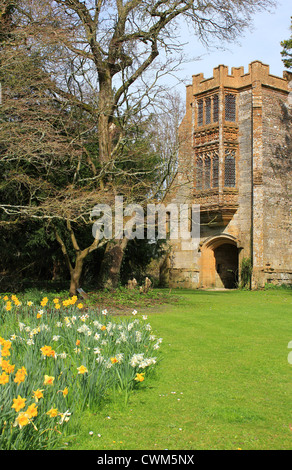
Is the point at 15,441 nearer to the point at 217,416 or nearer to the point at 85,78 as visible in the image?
the point at 217,416

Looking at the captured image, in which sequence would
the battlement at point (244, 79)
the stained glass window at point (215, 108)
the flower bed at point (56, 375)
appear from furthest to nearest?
the stained glass window at point (215, 108)
the battlement at point (244, 79)
the flower bed at point (56, 375)

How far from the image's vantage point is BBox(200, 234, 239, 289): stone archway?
2370cm

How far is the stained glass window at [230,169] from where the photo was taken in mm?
22375

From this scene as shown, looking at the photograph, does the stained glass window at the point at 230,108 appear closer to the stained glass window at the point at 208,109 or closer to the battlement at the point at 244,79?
the battlement at the point at 244,79

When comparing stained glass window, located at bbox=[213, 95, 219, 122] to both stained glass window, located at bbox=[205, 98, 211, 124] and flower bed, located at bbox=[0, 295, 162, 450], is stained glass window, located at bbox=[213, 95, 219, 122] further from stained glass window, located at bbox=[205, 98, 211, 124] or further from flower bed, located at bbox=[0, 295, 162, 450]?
flower bed, located at bbox=[0, 295, 162, 450]

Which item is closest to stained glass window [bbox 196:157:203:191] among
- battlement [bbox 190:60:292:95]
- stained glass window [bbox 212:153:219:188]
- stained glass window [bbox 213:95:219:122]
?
stained glass window [bbox 212:153:219:188]

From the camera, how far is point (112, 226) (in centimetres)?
1473

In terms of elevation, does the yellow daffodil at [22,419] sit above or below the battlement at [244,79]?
below

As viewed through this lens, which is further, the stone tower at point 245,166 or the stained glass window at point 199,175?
the stained glass window at point 199,175

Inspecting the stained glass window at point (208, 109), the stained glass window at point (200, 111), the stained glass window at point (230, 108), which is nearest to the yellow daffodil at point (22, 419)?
the stained glass window at point (230, 108)

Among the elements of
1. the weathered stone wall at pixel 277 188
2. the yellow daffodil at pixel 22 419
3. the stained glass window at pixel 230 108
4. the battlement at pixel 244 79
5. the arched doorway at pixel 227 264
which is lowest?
the arched doorway at pixel 227 264

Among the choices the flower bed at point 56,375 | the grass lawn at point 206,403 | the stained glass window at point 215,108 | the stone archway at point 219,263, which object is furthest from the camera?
the stone archway at point 219,263

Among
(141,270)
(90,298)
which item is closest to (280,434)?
(90,298)

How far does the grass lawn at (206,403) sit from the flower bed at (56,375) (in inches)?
9.3
